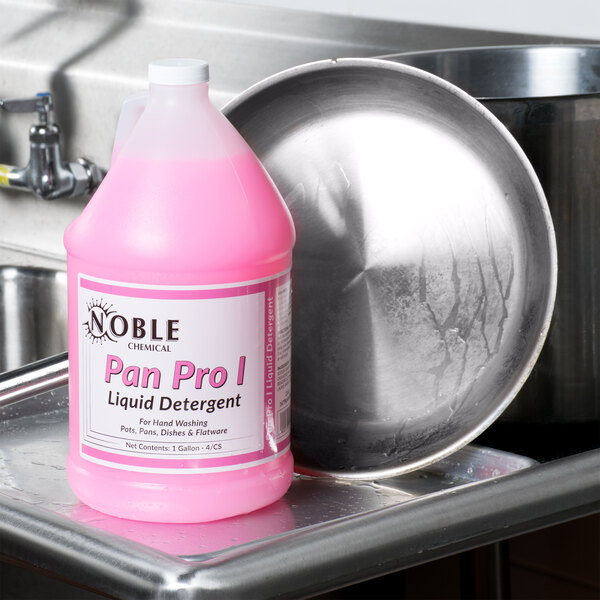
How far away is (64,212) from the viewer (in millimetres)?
1438

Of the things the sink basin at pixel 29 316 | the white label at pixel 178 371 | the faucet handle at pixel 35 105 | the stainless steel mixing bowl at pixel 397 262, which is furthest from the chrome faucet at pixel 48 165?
the white label at pixel 178 371

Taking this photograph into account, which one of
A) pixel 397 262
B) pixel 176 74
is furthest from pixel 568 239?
pixel 176 74

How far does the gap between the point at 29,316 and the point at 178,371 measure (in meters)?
0.86

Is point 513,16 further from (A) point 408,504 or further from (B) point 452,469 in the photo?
(A) point 408,504

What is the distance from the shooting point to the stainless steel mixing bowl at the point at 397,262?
2.34 feet

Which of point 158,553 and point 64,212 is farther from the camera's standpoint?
point 64,212

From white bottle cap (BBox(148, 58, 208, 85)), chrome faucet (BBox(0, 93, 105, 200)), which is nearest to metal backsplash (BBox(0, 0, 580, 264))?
chrome faucet (BBox(0, 93, 105, 200))

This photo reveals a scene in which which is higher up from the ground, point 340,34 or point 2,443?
point 340,34

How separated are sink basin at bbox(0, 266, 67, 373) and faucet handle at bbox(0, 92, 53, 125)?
195mm

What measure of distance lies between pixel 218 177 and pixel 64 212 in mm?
852

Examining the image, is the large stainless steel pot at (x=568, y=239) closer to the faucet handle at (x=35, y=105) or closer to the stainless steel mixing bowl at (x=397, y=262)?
the stainless steel mixing bowl at (x=397, y=262)

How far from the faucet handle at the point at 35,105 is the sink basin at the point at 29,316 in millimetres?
195

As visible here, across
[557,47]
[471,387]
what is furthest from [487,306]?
[557,47]

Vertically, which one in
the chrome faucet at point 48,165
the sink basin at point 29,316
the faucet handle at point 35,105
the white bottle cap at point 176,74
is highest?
the white bottle cap at point 176,74
